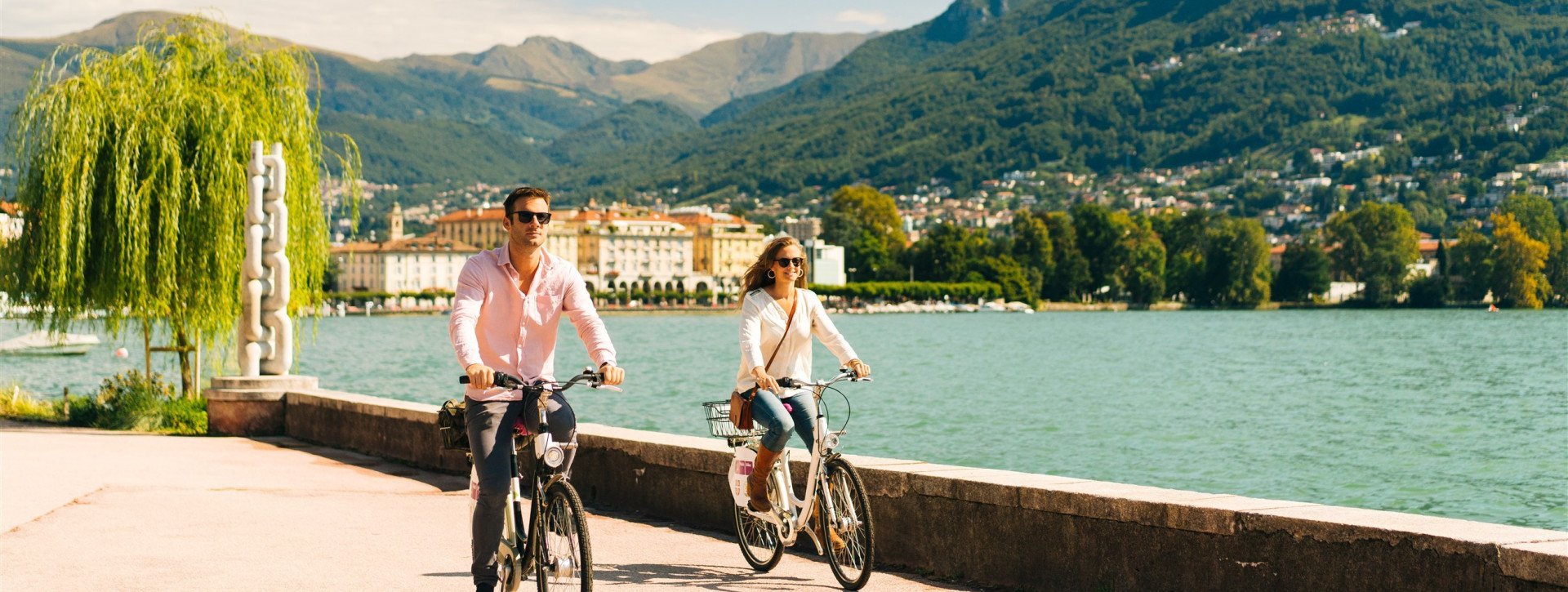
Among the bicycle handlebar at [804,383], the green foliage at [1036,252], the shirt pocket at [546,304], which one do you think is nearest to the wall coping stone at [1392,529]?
the bicycle handlebar at [804,383]

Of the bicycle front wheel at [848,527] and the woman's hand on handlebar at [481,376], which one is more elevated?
the woman's hand on handlebar at [481,376]

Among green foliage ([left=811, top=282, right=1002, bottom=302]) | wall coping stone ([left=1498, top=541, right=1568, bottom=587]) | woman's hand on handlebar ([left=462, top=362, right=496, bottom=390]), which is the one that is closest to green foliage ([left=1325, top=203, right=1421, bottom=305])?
green foliage ([left=811, top=282, right=1002, bottom=302])

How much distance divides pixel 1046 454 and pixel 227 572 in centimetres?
3100

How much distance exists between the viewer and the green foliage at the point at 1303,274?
6969 inches

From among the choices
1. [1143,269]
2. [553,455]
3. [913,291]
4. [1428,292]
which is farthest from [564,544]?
[1143,269]

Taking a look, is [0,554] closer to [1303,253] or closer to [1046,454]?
[1046,454]

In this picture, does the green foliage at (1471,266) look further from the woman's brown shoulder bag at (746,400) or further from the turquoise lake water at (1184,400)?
the woman's brown shoulder bag at (746,400)

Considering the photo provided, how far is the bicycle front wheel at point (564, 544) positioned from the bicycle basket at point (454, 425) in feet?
Answer: 1.57

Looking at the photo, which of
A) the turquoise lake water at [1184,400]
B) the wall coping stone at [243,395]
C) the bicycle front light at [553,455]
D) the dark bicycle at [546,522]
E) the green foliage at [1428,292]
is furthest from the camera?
the green foliage at [1428,292]

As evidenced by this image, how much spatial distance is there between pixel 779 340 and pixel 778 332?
0.04 metres

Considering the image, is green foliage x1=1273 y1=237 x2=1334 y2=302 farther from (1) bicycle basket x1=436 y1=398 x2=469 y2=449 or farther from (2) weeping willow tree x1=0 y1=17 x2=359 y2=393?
(1) bicycle basket x1=436 y1=398 x2=469 y2=449

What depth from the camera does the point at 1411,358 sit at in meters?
82.8

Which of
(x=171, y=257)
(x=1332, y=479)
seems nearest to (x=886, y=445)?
(x=1332, y=479)

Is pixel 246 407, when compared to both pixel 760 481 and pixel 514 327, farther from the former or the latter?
pixel 514 327
